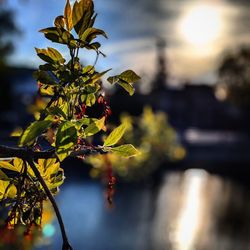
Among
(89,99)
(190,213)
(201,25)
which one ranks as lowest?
(89,99)

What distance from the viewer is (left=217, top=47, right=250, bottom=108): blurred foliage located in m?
33.4

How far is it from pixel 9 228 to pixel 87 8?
0.30m

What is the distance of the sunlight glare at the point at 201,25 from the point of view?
3081 cm

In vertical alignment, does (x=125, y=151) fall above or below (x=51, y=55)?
below

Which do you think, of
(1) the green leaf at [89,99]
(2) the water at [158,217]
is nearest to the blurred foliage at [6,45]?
(2) the water at [158,217]

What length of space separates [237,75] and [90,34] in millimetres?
33487

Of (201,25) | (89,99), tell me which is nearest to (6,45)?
(201,25)

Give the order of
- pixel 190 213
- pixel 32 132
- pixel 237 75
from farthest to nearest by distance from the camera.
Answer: pixel 237 75 < pixel 190 213 < pixel 32 132

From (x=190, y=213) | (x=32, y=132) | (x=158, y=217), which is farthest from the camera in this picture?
(x=190, y=213)

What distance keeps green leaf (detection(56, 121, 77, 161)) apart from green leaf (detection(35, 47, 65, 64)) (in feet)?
0.39

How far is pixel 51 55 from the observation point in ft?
2.48

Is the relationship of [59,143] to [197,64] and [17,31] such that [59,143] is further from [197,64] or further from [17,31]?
[197,64]

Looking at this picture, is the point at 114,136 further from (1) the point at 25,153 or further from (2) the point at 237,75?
(2) the point at 237,75

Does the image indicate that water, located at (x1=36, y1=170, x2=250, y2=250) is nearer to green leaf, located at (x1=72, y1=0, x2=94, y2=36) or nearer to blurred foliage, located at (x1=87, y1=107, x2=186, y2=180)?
blurred foliage, located at (x1=87, y1=107, x2=186, y2=180)
